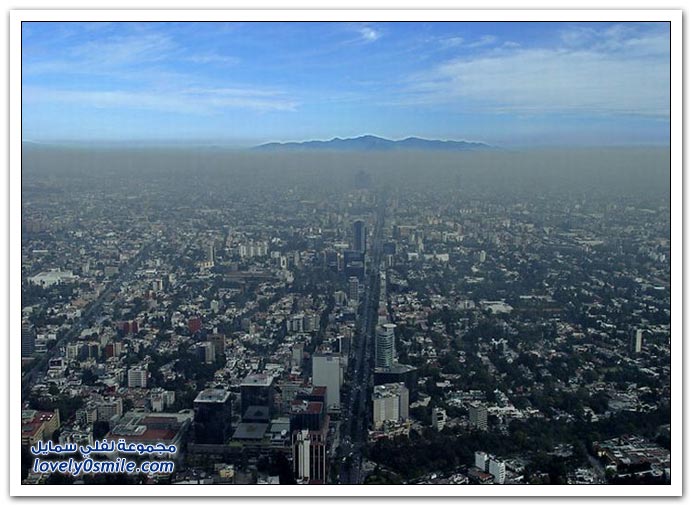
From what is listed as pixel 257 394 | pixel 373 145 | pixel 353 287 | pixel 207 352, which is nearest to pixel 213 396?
pixel 257 394

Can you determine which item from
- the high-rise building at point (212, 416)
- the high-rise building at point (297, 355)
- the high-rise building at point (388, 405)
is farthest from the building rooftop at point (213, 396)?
the high-rise building at point (388, 405)

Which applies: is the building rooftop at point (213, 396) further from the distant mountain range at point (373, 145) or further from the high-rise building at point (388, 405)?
the distant mountain range at point (373, 145)

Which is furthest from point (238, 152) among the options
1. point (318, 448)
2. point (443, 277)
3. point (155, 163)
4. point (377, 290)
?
point (318, 448)

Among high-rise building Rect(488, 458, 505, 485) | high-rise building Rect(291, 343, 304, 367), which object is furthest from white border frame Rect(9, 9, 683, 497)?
high-rise building Rect(291, 343, 304, 367)

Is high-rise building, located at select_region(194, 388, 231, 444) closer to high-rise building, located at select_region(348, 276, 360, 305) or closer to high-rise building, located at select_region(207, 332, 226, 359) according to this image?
high-rise building, located at select_region(207, 332, 226, 359)
